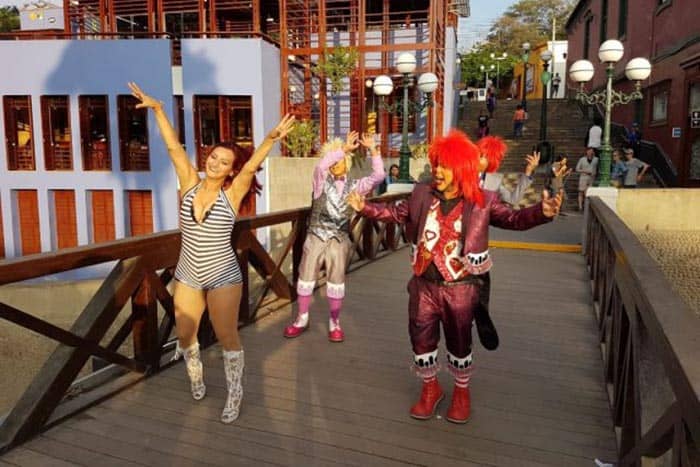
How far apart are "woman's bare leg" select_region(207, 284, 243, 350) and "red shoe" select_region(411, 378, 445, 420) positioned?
1150 mm

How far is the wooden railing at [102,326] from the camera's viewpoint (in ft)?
9.56

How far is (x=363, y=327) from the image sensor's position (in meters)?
5.04

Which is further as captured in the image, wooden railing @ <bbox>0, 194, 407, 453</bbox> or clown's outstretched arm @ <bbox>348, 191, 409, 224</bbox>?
clown's outstretched arm @ <bbox>348, 191, 409, 224</bbox>

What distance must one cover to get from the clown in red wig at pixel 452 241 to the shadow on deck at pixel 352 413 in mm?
380

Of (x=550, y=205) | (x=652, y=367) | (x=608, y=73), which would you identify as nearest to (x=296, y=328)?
(x=550, y=205)

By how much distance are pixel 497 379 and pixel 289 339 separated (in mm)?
1709

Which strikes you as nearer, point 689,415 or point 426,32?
point 689,415

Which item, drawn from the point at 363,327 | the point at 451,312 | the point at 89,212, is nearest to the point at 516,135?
the point at 89,212

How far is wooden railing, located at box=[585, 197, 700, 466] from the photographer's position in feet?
5.05

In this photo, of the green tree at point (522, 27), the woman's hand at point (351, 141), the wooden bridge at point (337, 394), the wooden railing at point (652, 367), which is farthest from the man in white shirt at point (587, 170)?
the green tree at point (522, 27)

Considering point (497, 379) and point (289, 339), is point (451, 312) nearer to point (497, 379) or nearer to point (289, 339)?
point (497, 379)

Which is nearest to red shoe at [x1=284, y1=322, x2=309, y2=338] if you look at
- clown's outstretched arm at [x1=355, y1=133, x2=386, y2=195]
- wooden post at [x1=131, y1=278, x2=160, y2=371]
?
wooden post at [x1=131, y1=278, x2=160, y2=371]

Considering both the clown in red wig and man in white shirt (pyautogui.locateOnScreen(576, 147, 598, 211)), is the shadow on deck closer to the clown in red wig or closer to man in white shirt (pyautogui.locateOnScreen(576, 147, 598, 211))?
the clown in red wig

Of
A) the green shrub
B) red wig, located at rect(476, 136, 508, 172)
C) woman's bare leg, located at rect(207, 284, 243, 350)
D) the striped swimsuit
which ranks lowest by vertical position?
woman's bare leg, located at rect(207, 284, 243, 350)
